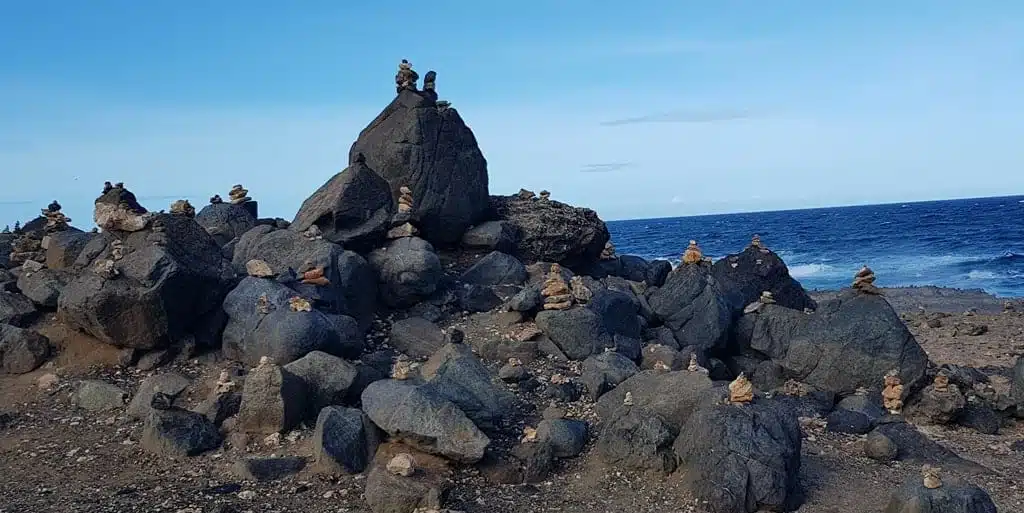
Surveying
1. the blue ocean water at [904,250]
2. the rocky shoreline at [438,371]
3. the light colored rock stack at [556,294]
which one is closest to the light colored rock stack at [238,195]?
the rocky shoreline at [438,371]

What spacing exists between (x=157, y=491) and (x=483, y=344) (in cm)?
574

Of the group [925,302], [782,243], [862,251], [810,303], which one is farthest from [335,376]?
[782,243]

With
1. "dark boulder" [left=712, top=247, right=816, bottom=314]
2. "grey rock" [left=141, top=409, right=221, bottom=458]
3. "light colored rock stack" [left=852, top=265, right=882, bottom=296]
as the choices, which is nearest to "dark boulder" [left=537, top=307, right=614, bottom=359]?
"dark boulder" [left=712, top=247, right=816, bottom=314]

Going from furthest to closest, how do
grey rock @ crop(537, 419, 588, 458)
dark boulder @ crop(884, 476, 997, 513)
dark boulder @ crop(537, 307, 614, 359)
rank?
dark boulder @ crop(537, 307, 614, 359) < grey rock @ crop(537, 419, 588, 458) < dark boulder @ crop(884, 476, 997, 513)

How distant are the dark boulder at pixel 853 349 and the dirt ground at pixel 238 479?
1.30 metres

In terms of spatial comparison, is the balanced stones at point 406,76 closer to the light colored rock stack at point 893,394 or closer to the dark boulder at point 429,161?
the dark boulder at point 429,161

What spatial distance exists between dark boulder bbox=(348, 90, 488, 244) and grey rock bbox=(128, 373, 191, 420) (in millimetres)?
5860

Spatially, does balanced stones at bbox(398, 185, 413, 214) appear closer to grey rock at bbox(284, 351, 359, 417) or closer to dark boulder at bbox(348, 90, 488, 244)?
dark boulder at bbox(348, 90, 488, 244)

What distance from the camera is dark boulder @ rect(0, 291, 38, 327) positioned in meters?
14.1

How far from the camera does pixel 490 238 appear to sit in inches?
697

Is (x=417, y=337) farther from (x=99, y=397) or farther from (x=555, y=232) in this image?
(x=555, y=232)

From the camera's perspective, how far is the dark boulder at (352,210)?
15.6 m

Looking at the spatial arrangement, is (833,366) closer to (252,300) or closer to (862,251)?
(252,300)

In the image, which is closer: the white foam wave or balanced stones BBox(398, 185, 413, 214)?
balanced stones BBox(398, 185, 413, 214)
